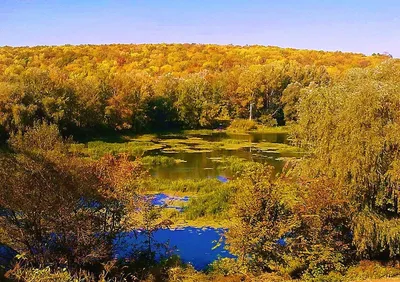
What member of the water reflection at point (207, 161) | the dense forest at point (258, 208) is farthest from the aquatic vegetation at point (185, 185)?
the dense forest at point (258, 208)

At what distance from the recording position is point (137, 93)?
53281 mm

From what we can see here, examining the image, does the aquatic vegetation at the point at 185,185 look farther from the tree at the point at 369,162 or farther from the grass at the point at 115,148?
the tree at the point at 369,162

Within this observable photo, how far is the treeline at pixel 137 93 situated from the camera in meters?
41.8

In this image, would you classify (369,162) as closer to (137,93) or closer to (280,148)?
(280,148)

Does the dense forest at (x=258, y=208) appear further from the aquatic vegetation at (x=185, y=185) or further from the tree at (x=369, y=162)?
the aquatic vegetation at (x=185, y=185)

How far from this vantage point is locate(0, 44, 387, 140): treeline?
137 feet

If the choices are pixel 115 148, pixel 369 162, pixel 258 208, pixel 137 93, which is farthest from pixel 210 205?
pixel 137 93

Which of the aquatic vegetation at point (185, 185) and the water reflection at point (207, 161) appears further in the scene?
the water reflection at point (207, 161)

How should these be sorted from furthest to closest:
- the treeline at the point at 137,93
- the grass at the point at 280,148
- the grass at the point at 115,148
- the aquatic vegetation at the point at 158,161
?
the treeline at the point at 137,93 < the grass at the point at 280,148 < the grass at the point at 115,148 < the aquatic vegetation at the point at 158,161

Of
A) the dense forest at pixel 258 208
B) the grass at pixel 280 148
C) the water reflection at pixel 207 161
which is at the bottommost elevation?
the water reflection at pixel 207 161

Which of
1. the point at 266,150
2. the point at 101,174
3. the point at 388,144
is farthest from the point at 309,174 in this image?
the point at 266,150

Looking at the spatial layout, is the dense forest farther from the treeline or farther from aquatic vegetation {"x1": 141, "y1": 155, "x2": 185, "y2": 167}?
the treeline

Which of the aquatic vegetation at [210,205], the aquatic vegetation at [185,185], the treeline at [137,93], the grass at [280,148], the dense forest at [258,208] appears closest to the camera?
the dense forest at [258,208]

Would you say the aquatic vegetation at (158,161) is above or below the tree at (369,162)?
below
